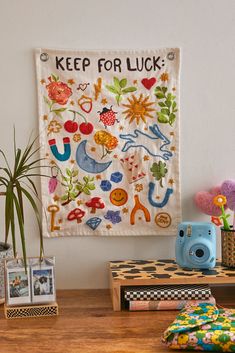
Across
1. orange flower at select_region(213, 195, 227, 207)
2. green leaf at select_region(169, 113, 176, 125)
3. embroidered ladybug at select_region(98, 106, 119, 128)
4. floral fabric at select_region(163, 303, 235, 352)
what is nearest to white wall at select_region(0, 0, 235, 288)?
green leaf at select_region(169, 113, 176, 125)

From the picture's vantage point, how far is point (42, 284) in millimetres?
2090

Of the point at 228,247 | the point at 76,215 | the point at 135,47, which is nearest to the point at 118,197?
the point at 76,215

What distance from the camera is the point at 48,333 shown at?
6.24 feet

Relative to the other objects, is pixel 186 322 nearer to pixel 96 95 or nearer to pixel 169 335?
pixel 169 335

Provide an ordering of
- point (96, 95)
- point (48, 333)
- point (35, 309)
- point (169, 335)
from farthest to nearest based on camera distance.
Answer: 1. point (96, 95)
2. point (35, 309)
3. point (48, 333)
4. point (169, 335)

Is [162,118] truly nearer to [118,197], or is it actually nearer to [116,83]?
[116,83]

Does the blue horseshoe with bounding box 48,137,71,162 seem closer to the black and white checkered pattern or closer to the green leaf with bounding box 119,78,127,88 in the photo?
the green leaf with bounding box 119,78,127,88

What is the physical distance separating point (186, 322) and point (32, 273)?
61 centimetres

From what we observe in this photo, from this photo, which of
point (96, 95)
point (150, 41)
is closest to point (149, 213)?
point (96, 95)

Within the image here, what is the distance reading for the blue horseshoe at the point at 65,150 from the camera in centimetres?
239

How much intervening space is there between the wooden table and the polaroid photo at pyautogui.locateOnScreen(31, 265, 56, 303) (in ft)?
0.25

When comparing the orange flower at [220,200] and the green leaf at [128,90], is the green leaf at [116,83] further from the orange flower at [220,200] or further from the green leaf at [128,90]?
the orange flower at [220,200]

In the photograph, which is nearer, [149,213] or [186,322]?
[186,322]

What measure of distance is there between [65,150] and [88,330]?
0.79m
